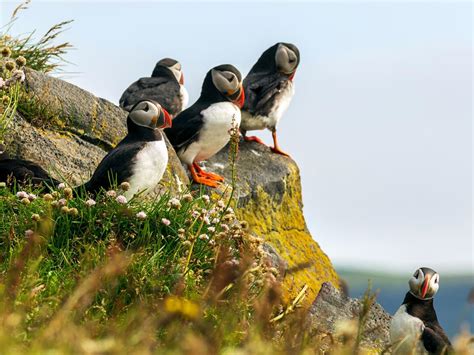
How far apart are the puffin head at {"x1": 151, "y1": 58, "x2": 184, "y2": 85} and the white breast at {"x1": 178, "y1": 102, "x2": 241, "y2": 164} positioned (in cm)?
382

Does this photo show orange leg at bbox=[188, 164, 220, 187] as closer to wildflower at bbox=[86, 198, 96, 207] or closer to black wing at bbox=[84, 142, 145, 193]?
black wing at bbox=[84, 142, 145, 193]

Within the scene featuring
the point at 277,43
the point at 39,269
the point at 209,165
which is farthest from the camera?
the point at 277,43

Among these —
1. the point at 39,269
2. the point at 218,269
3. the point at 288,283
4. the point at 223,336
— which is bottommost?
the point at 288,283

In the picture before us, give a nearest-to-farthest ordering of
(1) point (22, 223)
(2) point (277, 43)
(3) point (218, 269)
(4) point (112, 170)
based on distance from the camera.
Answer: (3) point (218, 269)
(1) point (22, 223)
(4) point (112, 170)
(2) point (277, 43)

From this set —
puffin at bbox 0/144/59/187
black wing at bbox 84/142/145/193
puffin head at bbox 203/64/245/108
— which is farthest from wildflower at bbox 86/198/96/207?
puffin head at bbox 203/64/245/108

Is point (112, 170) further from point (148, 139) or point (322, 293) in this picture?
point (322, 293)

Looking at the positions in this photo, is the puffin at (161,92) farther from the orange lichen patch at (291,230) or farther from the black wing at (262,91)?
the orange lichen patch at (291,230)

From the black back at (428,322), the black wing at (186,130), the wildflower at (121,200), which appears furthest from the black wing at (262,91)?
the wildflower at (121,200)

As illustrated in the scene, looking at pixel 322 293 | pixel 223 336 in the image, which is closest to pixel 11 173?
pixel 322 293

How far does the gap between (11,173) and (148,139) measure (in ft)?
3.72

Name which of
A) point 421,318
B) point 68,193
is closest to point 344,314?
point 421,318

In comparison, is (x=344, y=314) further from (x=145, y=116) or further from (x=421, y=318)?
(x=145, y=116)

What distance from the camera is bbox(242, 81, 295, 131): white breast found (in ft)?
40.4

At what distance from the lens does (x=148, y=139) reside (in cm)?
825
